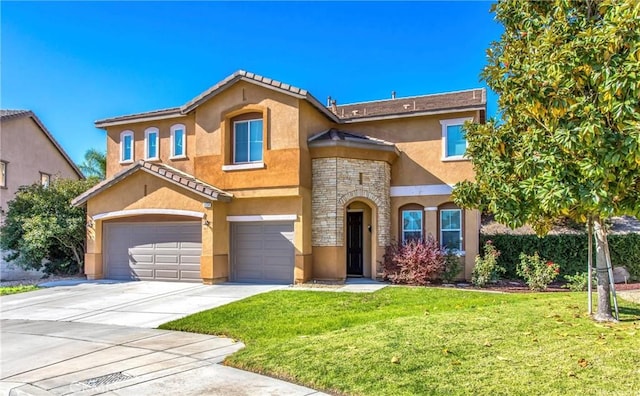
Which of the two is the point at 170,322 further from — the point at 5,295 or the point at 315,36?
the point at 315,36

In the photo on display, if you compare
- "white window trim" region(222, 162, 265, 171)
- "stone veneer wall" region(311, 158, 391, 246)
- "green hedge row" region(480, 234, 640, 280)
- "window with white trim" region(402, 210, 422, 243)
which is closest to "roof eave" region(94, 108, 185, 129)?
"white window trim" region(222, 162, 265, 171)

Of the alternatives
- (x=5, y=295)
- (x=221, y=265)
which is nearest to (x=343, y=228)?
(x=221, y=265)

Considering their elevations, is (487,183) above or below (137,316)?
above

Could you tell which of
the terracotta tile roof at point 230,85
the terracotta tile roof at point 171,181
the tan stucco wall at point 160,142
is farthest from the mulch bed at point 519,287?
the tan stucco wall at point 160,142

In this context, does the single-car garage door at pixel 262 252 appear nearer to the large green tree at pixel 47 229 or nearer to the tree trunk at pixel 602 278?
the large green tree at pixel 47 229

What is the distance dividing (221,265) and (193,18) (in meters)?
8.94

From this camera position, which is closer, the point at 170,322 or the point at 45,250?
the point at 170,322

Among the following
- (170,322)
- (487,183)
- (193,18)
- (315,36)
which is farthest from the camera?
(315,36)

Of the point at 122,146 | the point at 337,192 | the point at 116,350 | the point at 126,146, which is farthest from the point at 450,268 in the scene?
the point at 122,146

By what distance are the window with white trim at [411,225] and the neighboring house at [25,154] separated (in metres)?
21.1

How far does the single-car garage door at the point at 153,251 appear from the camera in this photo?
57.4 feet

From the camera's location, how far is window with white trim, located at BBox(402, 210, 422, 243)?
18.2m

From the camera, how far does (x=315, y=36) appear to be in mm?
18484

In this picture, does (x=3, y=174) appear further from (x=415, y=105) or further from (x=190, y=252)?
(x=415, y=105)
